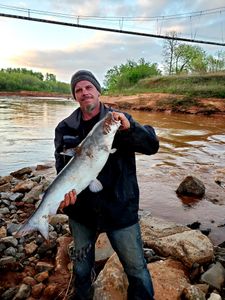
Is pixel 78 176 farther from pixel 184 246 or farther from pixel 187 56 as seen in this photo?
pixel 187 56

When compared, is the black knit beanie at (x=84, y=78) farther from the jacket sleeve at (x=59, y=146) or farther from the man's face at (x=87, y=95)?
the jacket sleeve at (x=59, y=146)

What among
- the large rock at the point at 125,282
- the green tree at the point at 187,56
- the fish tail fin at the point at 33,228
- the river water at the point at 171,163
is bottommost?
the river water at the point at 171,163

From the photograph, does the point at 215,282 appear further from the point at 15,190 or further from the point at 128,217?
the point at 15,190

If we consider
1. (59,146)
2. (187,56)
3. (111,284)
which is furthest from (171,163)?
(187,56)

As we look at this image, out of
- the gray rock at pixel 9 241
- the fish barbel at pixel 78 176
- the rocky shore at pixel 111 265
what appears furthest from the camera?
the gray rock at pixel 9 241

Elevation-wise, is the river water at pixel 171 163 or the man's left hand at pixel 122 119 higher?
the man's left hand at pixel 122 119

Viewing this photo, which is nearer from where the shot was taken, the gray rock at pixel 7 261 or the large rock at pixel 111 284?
the large rock at pixel 111 284

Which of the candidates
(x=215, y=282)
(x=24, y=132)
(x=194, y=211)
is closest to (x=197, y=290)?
(x=215, y=282)

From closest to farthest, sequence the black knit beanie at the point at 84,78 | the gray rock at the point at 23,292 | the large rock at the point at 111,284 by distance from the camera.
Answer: the black knit beanie at the point at 84,78 → the large rock at the point at 111,284 → the gray rock at the point at 23,292

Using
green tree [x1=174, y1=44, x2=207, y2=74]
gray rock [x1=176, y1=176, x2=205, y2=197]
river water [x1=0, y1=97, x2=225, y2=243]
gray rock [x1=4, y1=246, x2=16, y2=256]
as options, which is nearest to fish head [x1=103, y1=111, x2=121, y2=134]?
gray rock [x1=4, y1=246, x2=16, y2=256]

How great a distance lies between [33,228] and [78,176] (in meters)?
0.63

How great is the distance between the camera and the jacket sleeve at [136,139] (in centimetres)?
302

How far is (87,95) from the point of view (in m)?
3.15

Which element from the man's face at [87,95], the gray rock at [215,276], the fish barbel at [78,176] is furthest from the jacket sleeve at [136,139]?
the gray rock at [215,276]
